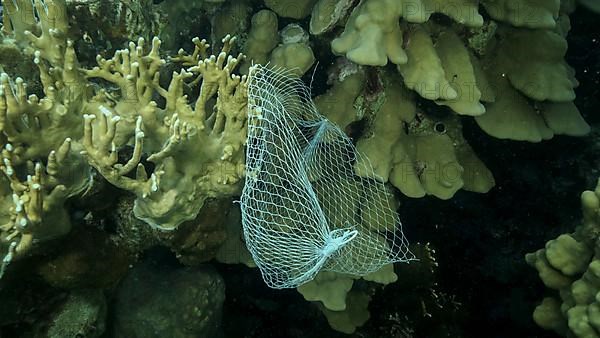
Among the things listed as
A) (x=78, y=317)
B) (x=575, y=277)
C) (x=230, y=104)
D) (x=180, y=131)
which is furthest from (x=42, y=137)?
(x=575, y=277)

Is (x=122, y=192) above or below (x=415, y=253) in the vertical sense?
above

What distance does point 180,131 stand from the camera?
2.10m

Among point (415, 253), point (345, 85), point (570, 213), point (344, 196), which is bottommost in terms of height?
point (415, 253)

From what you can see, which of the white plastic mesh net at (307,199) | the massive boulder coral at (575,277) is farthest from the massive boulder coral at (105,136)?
the massive boulder coral at (575,277)

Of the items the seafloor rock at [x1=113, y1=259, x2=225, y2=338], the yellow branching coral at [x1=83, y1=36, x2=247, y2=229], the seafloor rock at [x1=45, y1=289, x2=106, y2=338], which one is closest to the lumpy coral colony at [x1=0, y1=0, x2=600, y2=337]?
the yellow branching coral at [x1=83, y1=36, x2=247, y2=229]

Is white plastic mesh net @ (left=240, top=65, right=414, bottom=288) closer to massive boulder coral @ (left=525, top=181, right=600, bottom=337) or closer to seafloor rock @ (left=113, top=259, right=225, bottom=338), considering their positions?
seafloor rock @ (left=113, top=259, right=225, bottom=338)

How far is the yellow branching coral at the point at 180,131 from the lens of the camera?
2195 mm

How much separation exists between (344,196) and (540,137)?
1376mm

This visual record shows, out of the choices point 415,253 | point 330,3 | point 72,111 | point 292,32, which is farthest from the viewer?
point 415,253

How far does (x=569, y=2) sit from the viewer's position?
→ 338 centimetres

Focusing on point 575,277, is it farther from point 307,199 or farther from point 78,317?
point 78,317

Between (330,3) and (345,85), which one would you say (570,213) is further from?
(330,3)

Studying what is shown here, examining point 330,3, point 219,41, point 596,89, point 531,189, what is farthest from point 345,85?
point 596,89

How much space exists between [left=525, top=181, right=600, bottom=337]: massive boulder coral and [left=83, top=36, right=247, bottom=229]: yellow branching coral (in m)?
2.00
